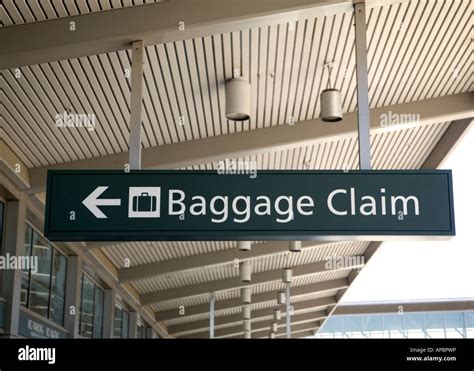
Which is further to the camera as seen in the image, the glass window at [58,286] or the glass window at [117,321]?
the glass window at [117,321]

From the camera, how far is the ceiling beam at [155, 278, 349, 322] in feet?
92.7

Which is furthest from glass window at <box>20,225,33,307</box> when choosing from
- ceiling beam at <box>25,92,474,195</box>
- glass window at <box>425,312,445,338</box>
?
glass window at <box>425,312,445,338</box>

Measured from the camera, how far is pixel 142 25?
28.7ft

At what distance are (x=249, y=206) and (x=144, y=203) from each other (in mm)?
809

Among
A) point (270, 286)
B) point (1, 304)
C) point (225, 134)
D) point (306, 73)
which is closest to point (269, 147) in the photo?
point (225, 134)

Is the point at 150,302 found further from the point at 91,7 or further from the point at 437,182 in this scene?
the point at 437,182

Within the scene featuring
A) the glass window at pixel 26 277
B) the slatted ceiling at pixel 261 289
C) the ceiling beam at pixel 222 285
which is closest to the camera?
the glass window at pixel 26 277

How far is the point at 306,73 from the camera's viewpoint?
37.5 ft

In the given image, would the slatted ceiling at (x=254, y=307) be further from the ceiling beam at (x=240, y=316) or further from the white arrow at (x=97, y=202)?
the white arrow at (x=97, y=202)

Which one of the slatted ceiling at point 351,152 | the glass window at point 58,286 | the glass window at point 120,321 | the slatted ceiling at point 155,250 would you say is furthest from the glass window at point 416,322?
the glass window at point 58,286

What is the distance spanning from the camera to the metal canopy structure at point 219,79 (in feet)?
28.7

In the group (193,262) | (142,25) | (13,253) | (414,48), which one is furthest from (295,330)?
(142,25)

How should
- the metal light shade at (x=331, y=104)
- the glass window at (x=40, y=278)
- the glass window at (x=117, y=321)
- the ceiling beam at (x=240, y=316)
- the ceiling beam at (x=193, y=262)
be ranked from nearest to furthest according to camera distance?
the metal light shade at (x=331, y=104), the glass window at (x=40, y=278), the ceiling beam at (x=193, y=262), the glass window at (x=117, y=321), the ceiling beam at (x=240, y=316)

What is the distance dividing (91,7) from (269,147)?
194 inches
